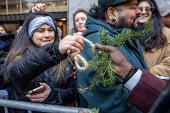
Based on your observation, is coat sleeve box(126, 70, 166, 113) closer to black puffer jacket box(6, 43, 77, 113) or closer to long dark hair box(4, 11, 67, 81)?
black puffer jacket box(6, 43, 77, 113)

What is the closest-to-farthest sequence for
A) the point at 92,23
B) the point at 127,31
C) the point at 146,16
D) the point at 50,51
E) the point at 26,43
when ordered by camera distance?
the point at 127,31, the point at 50,51, the point at 92,23, the point at 26,43, the point at 146,16

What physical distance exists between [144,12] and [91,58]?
170 cm

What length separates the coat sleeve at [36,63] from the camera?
114 centimetres

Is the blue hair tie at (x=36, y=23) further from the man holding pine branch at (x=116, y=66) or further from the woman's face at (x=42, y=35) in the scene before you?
the man holding pine branch at (x=116, y=66)

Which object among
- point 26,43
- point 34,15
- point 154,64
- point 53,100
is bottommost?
point 53,100

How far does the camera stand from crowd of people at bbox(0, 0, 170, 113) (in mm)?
958

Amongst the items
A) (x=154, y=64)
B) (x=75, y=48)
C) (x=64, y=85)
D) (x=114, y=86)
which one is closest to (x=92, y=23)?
(x=75, y=48)

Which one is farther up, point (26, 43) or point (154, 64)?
point (26, 43)

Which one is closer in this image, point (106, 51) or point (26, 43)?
point (106, 51)

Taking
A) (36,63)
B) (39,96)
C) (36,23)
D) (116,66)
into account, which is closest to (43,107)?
(39,96)

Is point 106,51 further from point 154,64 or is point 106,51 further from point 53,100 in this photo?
point 154,64

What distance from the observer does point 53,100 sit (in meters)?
1.62

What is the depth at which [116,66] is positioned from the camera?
3.20ft

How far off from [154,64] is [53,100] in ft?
5.25
